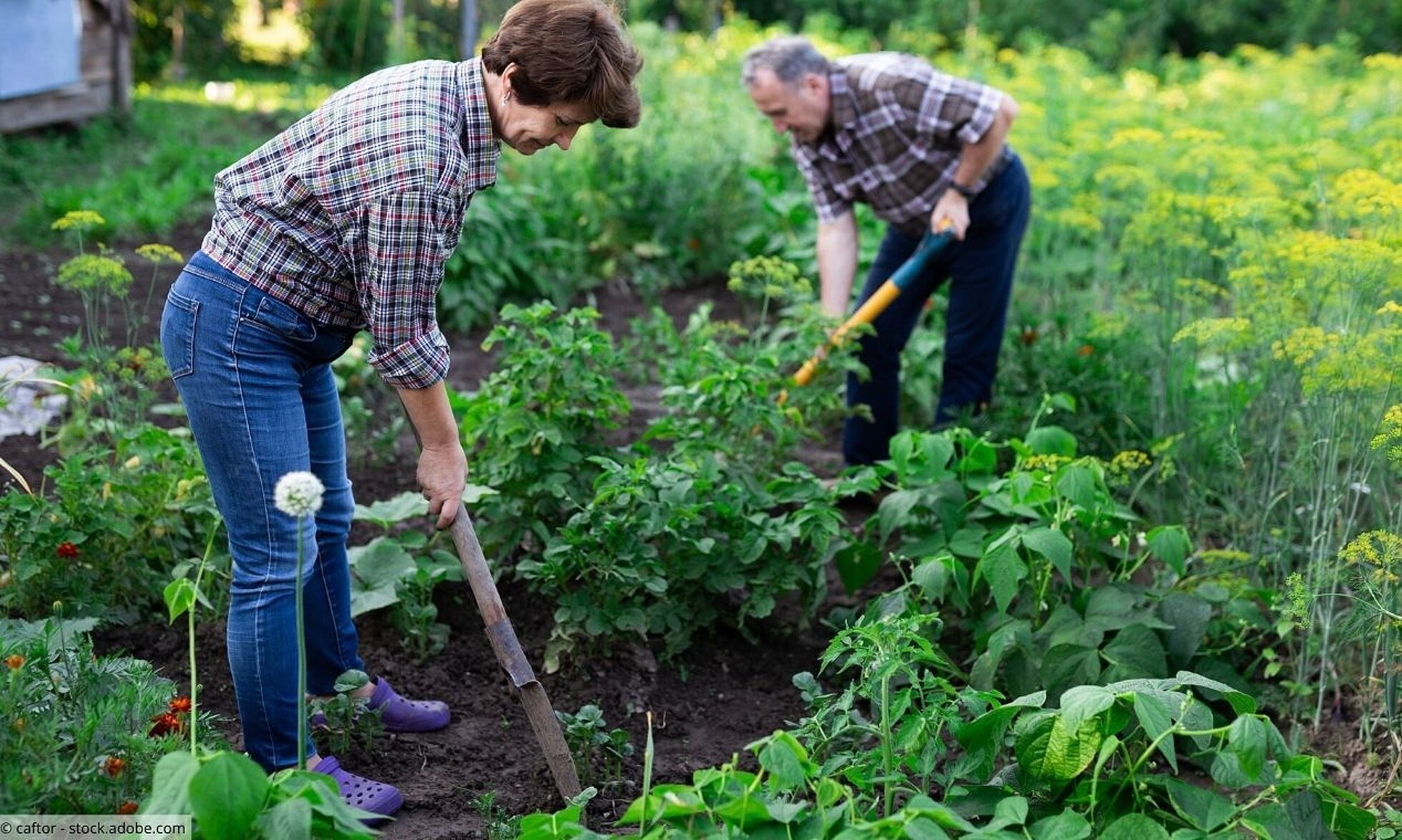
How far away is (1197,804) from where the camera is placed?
2121 millimetres

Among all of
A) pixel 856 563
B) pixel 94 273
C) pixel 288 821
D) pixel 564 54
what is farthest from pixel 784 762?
pixel 94 273

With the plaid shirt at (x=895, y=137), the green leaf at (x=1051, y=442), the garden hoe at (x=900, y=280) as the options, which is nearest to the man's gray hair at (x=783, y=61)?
the plaid shirt at (x=895, y=137)

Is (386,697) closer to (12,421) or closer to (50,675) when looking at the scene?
(50,675)

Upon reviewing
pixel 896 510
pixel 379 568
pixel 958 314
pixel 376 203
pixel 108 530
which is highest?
pixel 376 203

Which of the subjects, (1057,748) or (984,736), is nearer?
(1057,748)

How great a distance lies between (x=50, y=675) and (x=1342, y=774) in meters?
2.63

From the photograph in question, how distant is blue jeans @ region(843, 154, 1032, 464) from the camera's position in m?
4.16

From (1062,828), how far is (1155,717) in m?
0.22

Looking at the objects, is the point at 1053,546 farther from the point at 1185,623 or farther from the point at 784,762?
the point at 784,762

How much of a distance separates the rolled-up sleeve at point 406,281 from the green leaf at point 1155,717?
49.5 inches

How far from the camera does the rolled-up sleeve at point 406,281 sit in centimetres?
206

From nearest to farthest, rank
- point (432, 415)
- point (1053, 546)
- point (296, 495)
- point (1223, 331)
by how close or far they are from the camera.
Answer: point (296, 495), point (432, 415), point (1053, 546), point (1223, 331)

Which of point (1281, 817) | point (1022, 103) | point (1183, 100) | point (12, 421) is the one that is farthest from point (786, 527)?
point (1183, 100)

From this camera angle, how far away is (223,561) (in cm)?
307
